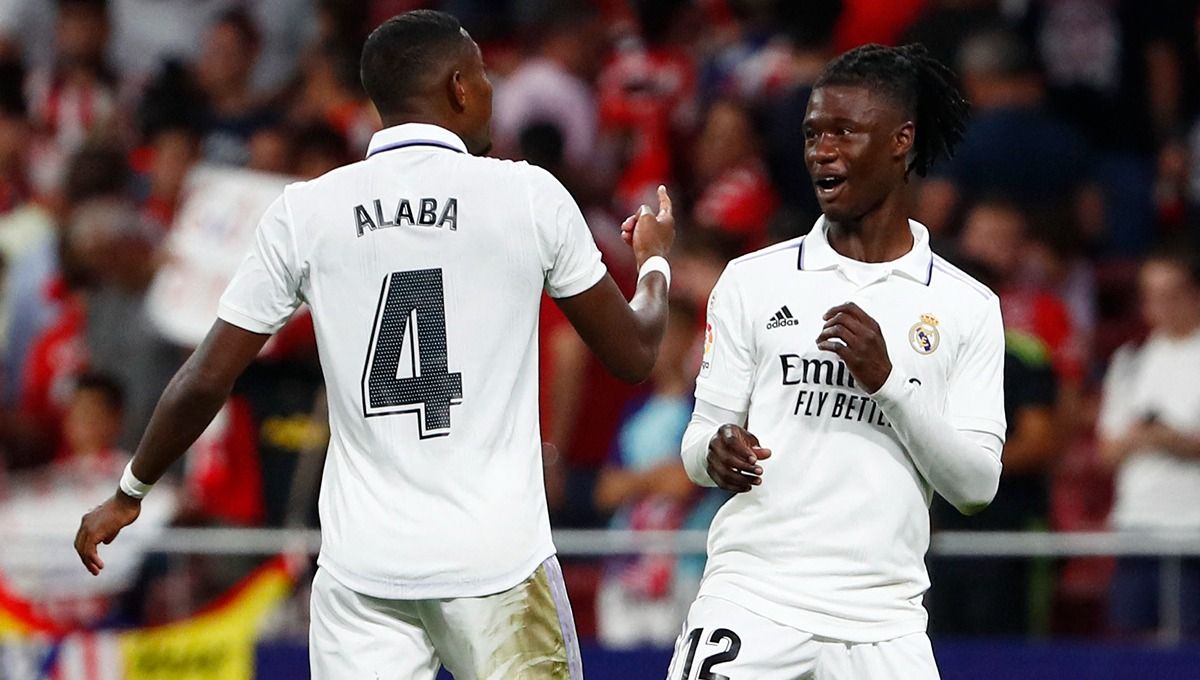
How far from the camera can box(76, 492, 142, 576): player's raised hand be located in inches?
211

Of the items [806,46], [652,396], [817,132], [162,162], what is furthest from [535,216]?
→ [162,162]

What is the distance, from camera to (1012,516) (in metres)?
8.98

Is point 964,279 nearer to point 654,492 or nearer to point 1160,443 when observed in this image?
point 1160,443

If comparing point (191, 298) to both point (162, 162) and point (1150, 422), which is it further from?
point (1150, 422)

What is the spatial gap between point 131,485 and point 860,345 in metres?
1.87

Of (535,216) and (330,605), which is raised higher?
(535,216)

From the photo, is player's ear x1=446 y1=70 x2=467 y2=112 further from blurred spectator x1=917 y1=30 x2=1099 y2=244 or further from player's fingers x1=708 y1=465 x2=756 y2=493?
blurred spectator x1=917 y1=30 x2=1099 y2=244

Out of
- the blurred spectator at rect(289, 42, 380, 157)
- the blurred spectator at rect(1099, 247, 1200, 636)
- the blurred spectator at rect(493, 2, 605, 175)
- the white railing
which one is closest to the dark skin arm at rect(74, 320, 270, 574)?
the white railing

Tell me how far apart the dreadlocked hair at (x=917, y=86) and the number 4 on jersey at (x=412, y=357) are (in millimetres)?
1236

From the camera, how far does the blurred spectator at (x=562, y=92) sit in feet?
39.8

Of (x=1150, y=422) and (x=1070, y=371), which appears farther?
(x=1070, y=371)

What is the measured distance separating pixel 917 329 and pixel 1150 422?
13.2 feet

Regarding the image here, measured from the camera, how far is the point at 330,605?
5.12 metres

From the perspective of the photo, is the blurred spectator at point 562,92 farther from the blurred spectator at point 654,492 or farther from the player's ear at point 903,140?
the player's ear at point 903,140
